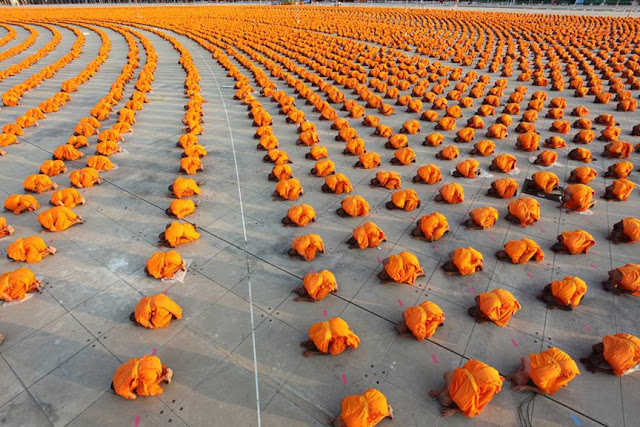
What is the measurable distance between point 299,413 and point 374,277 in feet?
16.3

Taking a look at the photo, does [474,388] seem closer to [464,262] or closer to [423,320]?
[423,320]

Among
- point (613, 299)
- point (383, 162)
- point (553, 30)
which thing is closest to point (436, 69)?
point (383, 162)

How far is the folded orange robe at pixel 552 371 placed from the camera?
25.6 ft

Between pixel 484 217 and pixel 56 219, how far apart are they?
55.3ft

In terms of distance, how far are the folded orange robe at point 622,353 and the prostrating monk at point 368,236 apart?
22.5 feet

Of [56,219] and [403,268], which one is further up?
[56,219]

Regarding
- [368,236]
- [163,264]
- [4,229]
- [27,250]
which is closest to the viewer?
[163,264]

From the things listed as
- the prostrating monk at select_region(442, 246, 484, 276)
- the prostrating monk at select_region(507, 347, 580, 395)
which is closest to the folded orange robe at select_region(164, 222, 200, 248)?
the prostrating monk at select_region(442, 246, 484, 276)

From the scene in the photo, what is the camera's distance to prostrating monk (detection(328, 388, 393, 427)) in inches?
282

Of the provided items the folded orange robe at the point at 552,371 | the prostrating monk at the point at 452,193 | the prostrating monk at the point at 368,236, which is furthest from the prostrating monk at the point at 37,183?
the folded orange robe at the point at 552,371

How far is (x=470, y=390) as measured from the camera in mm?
A: 7539

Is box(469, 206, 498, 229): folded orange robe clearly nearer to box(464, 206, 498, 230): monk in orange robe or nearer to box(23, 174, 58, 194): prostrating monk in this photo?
box(464, 206, 498, 230): monk in orange robe

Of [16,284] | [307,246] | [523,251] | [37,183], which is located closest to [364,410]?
[307,246]

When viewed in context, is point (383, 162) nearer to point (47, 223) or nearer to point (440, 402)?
point (440, 402)
